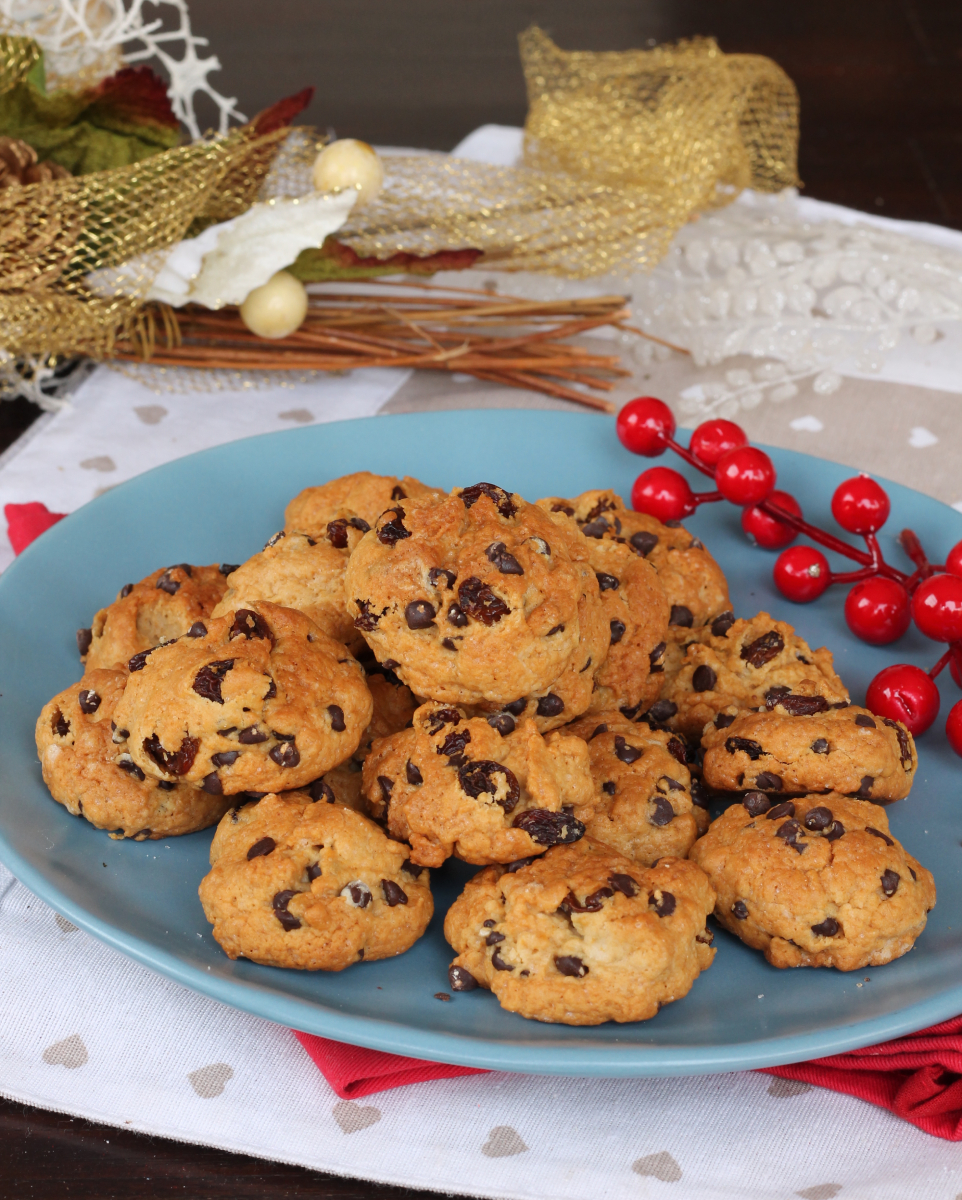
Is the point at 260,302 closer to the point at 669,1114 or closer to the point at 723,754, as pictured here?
the point at 723,754

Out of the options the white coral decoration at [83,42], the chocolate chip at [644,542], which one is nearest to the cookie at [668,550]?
the chocolate chip at [644,542]

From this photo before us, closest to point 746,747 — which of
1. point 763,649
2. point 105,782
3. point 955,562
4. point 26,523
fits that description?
point 763,649

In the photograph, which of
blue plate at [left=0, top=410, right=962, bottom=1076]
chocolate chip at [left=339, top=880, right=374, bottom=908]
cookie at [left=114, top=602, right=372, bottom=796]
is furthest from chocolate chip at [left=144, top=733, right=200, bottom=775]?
chocolate chip at [left=339, top=880, right=374, bottom=908]

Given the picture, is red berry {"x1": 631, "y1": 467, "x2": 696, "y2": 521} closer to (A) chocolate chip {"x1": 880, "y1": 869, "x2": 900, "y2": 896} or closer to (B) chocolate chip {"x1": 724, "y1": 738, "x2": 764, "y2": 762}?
(B) chocolate chip {"x1": 724, "y1": 738, "x2": 764, "y2": 762}

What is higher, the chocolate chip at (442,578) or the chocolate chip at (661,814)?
the chocolate chip at (442,578)

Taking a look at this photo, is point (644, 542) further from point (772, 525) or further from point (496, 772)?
point (496, 772)

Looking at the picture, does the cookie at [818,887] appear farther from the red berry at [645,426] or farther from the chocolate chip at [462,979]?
the red berry at [645,426]
